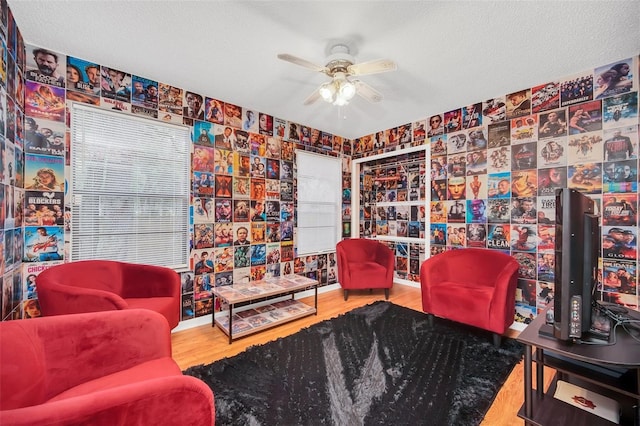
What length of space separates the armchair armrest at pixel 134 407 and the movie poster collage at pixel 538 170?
3.46m

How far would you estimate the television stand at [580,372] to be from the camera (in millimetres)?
1301

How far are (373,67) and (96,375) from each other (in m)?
2.65

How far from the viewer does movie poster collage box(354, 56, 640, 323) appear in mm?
2459

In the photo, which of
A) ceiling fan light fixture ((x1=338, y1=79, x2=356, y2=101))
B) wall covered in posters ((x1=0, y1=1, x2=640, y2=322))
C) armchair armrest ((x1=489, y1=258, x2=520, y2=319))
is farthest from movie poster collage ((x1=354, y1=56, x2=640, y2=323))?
ceiling fan light fixture ((x1=338, y1=79, x2=356, y2=101))

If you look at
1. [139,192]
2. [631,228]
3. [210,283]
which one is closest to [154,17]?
[139,192]

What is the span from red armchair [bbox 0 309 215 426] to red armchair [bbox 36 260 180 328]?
21.7 inches

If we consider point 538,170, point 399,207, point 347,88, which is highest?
point 347,88

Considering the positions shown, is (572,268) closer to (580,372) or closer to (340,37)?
(580,372)

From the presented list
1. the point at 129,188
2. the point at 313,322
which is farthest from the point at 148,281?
the point at 313,322

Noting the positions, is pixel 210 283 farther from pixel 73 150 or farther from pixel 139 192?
pixel 73 150

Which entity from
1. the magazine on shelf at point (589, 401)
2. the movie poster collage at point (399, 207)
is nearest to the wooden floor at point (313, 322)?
the magazine on shelf at point (589, 401)

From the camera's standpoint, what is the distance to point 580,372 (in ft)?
4.77

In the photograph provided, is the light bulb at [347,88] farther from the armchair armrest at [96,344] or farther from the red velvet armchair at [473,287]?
the armchair armrest at [96,344]

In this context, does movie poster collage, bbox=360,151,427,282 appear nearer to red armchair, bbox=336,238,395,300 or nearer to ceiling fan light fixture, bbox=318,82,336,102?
red armchair, bbox=336,238,395,300
